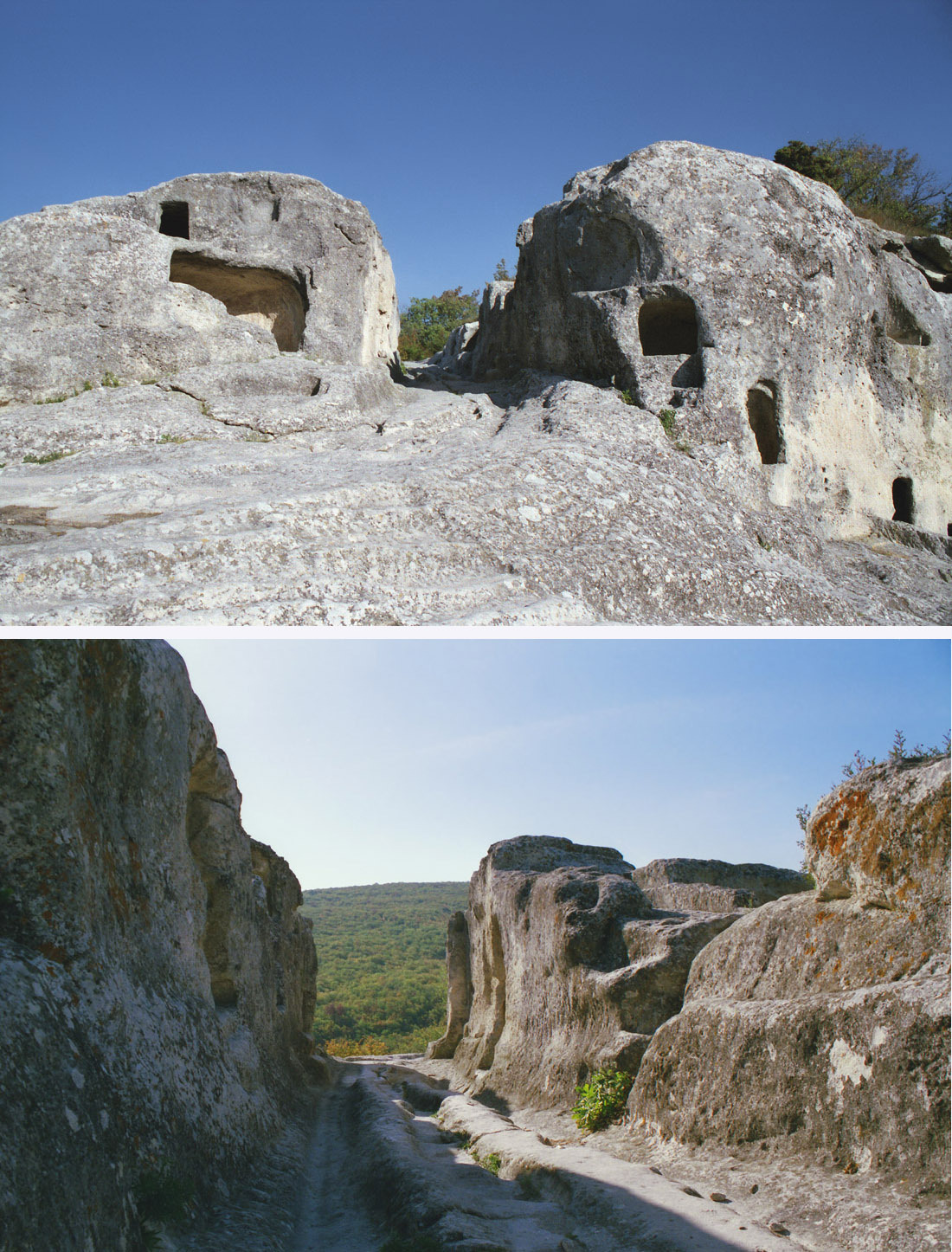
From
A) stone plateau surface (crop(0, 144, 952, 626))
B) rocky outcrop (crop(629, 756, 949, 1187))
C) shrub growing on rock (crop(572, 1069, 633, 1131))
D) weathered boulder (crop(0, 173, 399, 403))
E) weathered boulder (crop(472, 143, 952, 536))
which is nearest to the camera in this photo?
rocky outcrop (crop(629, 756, 949, 1187))

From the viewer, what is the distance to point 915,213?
27109mm

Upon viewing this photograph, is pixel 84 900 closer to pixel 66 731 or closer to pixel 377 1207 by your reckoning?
pixel 66 731

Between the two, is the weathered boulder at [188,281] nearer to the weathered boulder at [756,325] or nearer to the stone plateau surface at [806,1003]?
the weathered boulder at [756,325]

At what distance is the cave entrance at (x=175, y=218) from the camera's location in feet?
56.9

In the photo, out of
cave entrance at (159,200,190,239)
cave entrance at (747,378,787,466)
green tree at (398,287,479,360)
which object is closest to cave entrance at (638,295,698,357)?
cave entrance at (747,378,787,466)

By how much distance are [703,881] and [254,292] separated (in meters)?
14.4

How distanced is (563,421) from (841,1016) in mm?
9256

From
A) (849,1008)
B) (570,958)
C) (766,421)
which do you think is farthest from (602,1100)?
(766,421)

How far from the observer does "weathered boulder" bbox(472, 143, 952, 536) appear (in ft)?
46.1

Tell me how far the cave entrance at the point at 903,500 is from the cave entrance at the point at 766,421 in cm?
323

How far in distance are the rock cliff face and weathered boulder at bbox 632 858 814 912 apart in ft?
19.0

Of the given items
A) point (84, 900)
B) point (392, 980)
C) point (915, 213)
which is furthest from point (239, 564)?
point (392, 980)

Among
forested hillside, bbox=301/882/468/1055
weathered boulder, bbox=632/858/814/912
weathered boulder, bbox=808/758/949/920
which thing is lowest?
forested hillside, bbox=301/882/468/1055

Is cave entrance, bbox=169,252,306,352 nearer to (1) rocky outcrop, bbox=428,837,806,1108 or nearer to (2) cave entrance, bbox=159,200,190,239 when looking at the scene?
(2) cave entrance, bbox=159,200,190,239
